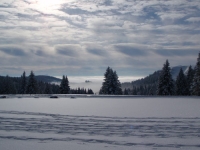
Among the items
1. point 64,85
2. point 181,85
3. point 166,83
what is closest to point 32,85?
point 64,85

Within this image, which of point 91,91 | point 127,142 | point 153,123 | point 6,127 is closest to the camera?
point 127,142

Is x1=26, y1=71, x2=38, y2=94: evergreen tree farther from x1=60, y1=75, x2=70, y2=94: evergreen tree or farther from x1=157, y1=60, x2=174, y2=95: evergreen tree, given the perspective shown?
x1=157, y1=60, x2=174, y2=95: evergreen tree

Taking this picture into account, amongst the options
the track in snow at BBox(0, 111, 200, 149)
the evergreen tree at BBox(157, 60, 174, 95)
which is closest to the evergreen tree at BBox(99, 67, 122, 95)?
the evergreen tree at BBox(157, 60, 174, 95)

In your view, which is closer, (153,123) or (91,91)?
(153,123)

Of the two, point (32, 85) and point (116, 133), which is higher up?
point (32, 85)

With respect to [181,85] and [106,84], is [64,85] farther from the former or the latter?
[181,85]

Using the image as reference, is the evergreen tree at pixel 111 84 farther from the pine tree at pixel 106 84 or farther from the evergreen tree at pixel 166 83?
the evergreen tree at pixel 166 83

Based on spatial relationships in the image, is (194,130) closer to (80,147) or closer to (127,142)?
(127,142)

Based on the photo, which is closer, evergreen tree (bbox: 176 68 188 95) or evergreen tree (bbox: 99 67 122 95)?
evergreen tree (bbox: 176 68 188 95)

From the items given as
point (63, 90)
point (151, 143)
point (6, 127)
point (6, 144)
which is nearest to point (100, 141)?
point (151, 143)

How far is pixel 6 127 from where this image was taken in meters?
10.5

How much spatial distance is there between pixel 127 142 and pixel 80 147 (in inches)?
69.9

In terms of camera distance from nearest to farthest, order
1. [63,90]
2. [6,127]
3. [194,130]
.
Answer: [194,130]
[6,127]
[63,90]

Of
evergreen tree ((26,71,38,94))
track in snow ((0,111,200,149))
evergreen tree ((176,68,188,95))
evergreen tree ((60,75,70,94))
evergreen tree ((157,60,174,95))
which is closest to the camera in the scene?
track in snow ((0,111,200,149))
